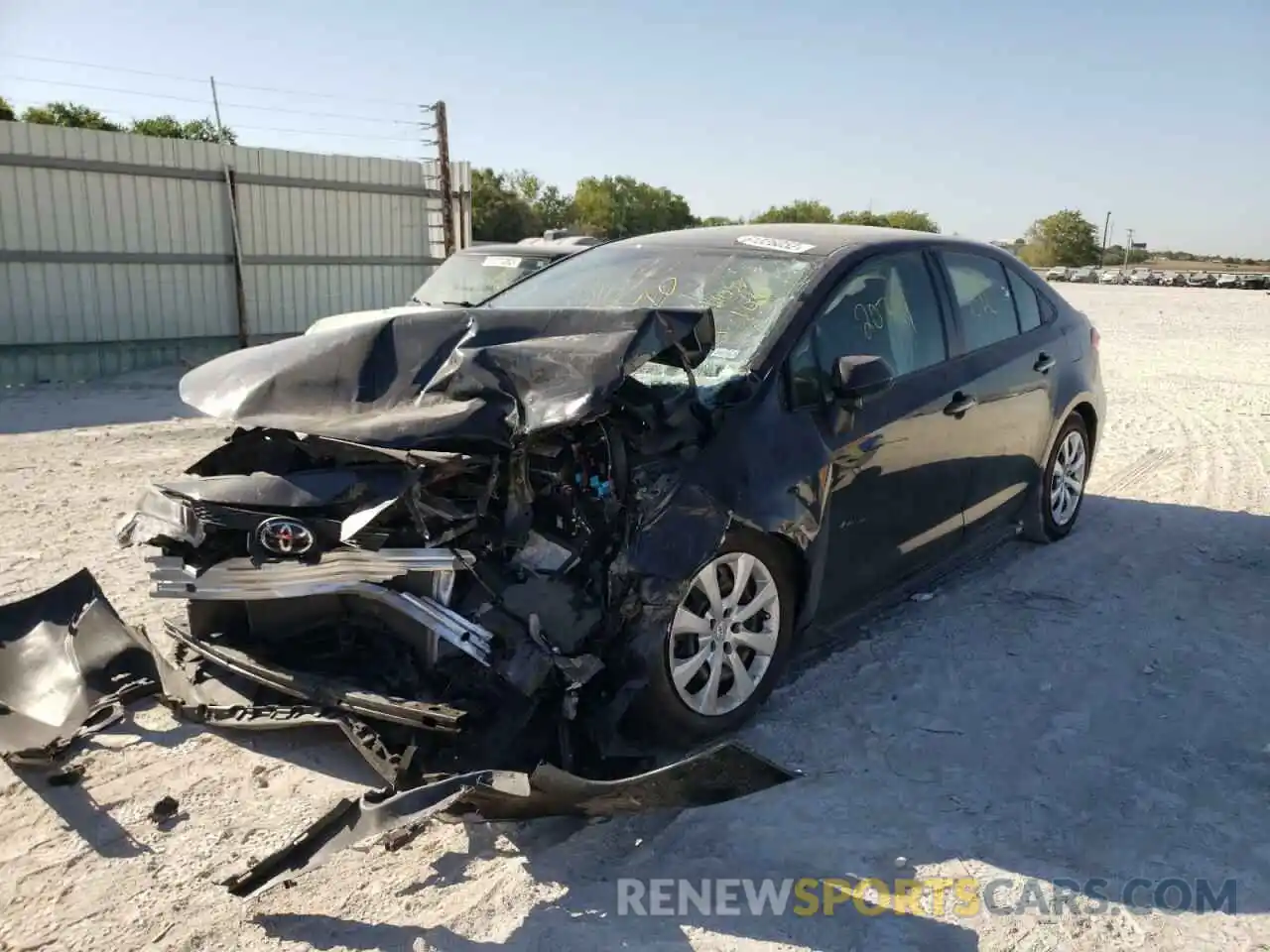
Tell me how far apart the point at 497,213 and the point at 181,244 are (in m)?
30.3

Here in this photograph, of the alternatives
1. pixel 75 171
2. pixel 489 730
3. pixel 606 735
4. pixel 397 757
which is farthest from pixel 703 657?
pixel 75 171

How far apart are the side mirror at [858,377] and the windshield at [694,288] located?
0.33 m

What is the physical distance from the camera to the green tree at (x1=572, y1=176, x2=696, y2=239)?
52469 mm

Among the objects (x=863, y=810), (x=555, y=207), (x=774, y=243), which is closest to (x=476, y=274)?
(x=774, y=243)

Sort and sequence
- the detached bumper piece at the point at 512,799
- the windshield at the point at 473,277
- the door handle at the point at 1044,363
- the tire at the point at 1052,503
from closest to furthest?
the detached bumper piece at the point at 512,799 → the door handle at the point at 1044,363 → the tire at the point at 1052,503 → the windshield at the point at 473,277

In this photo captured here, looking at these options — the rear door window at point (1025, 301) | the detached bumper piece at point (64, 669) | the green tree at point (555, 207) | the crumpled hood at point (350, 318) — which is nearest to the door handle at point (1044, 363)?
the rear door window at point (1025, 301)

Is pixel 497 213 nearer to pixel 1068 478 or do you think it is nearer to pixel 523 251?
pixel 523 251

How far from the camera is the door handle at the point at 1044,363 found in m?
5.50

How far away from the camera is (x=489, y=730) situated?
10.3 ft

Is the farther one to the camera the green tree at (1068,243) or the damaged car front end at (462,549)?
the green tree at (1068,243)

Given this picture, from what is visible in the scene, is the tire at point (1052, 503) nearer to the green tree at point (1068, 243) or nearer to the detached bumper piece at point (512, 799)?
the detached bumper piece at point (512, 799)

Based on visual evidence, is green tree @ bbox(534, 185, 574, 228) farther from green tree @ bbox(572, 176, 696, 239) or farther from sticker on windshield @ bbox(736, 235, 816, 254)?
sticker on windshield @ bbox(736, 235, 816, 254)

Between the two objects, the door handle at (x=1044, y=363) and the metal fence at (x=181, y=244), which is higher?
the metal fence at (x=181, y=244)

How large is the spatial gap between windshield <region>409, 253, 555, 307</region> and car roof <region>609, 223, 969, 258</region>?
5719 mm
